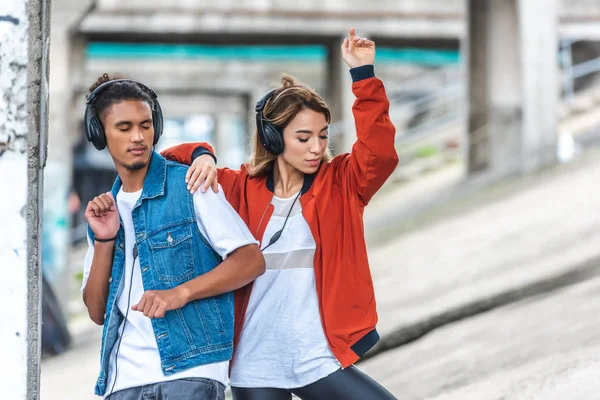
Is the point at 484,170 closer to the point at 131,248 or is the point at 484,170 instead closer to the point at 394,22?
the point at 394,22

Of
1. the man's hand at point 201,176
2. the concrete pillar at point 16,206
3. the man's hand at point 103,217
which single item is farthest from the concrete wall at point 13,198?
the man's hand at point 201,176

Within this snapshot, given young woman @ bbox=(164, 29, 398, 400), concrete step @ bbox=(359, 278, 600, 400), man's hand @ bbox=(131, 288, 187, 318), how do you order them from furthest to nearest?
concrete step @ bbox=(359, 278, 600, 400), young woman @ bbox=(164, 29, 398, 400), man's hand @ bbox=(131, 288, 187, 318)

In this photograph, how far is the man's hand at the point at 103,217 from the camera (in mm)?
3260

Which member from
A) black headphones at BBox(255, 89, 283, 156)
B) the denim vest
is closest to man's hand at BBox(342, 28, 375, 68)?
black headphones at BBox(255, 89, 283, 156)

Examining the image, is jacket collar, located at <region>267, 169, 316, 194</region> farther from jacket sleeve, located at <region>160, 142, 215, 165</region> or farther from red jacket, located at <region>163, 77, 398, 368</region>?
jacket sleeve, located at <region>160, 142, 215, 165</region>

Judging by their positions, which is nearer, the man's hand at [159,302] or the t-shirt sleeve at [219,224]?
the man's hand at [159,302]

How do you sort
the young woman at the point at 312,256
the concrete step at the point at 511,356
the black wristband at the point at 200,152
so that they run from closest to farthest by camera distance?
the young woman at the point at 312,256, the black wristband at the point at 200,152, the concrete step at the point at 511,356

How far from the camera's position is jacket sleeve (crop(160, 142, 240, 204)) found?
3.70 metres

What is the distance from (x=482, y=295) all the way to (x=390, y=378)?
215cm

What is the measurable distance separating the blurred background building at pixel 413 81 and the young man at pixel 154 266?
4992mm

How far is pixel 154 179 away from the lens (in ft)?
11.0

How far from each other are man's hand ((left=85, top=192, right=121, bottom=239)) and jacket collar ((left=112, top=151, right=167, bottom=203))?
0.34ft

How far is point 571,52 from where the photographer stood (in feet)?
79.0

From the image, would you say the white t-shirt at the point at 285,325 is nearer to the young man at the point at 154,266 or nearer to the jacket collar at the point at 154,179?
the young man at the point at 154,266
